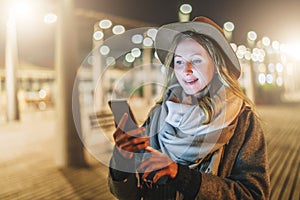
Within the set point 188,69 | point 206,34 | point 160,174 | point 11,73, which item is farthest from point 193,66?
point 11,73

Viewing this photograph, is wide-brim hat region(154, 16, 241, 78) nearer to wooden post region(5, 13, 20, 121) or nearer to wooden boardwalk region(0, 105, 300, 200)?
wooden boardwalk region(0, 105, 300, 200)

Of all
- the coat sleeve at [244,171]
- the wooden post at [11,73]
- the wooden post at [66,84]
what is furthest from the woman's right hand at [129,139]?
the wooden post at [11,73]

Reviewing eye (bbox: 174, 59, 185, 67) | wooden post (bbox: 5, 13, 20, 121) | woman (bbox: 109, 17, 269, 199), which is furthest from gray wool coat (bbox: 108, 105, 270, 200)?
wooden post (bbox: 5, 13, 20, 121)

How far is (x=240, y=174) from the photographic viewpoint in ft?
4.02

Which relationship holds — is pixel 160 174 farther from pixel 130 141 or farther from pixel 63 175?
pixel 63 175

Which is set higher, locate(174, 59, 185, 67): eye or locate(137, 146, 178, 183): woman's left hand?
locate(174, 59, 185, 67): eye

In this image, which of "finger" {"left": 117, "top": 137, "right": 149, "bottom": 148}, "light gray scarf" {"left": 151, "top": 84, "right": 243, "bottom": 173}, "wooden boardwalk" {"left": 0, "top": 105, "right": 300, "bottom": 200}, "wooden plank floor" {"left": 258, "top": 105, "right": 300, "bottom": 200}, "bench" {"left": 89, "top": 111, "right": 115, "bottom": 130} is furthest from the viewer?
"wooden boardwalk" {"left": 0, "top": 105, "right": 300, "bottom": 200}

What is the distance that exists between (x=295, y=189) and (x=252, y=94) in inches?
Result: 448

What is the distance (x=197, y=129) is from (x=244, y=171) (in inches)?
10.3

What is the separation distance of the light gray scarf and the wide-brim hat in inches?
5.9

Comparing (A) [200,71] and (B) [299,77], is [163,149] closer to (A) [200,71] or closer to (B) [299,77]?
(A) [200,71]

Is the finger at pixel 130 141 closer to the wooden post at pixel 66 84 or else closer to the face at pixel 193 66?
the face at pixel 193 66

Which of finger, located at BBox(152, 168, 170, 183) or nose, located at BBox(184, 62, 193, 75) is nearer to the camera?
finger, located at BBox(152, 168, 170, 183)

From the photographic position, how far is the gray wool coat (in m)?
1.15
